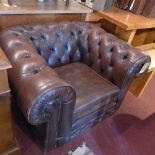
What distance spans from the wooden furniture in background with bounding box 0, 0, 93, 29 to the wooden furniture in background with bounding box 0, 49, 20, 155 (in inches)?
24.0

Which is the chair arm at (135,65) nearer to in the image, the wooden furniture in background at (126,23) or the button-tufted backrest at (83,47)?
the button-tufted backrest at (83,47)

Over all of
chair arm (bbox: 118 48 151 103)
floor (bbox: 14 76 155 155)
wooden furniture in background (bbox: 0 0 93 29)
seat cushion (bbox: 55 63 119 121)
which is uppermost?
wooden furniture in background (bbox: 0 0 93 29)

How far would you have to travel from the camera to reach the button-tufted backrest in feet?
4.20

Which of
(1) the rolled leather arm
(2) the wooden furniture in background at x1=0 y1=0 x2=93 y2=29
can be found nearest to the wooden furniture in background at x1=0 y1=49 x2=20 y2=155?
(1) the rolled leather arm

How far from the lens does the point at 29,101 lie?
80cm

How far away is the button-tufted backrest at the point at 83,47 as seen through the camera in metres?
1.28

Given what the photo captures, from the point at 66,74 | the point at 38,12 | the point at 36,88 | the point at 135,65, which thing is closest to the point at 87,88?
the point at 66,74

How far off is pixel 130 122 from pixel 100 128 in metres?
0.32

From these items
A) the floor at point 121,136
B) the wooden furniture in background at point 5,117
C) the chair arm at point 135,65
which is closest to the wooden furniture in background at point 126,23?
the chair arm at point 135,65

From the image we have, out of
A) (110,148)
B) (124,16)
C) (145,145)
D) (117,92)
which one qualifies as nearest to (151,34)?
(124,16)

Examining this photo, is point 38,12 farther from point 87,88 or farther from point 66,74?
point 87,88

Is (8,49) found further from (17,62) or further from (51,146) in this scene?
(51,146)

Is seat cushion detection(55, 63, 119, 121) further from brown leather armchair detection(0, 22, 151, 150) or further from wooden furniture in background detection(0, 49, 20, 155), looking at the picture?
wooden furniture in background detection(0, 49, 20, 155)

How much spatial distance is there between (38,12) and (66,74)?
542 mm
